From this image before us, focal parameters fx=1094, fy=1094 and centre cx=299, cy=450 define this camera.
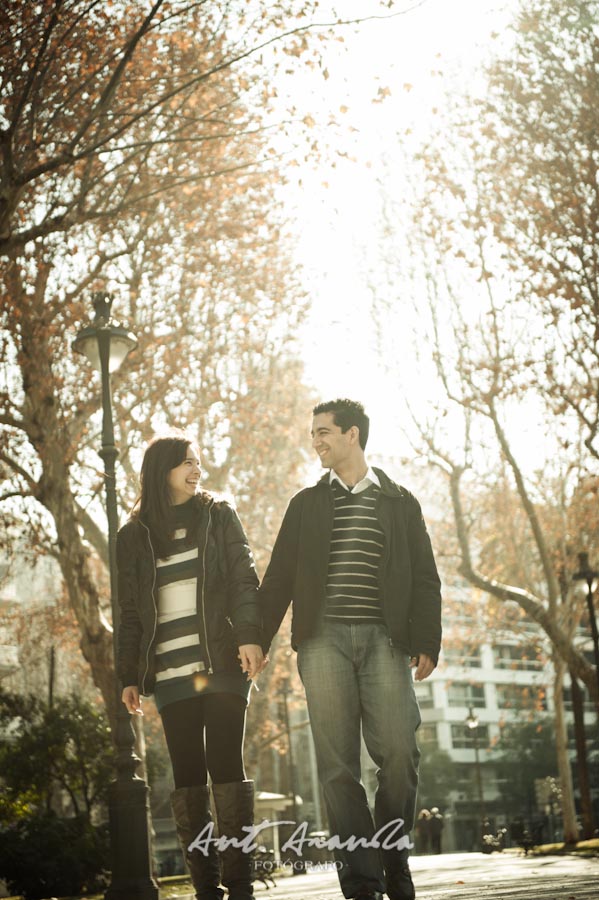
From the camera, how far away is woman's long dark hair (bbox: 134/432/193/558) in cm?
512

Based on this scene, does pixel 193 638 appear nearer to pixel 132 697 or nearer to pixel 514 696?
pixel 132 697

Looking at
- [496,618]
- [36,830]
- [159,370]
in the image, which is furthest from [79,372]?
[496,618]

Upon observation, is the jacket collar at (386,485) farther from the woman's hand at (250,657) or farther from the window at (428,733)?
the window at (428,733)

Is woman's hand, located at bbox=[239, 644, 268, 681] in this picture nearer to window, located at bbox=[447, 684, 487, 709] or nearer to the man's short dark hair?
the man's short dark hair

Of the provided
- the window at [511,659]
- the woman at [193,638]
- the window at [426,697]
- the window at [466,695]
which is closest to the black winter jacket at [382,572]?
the woman at [193,638]

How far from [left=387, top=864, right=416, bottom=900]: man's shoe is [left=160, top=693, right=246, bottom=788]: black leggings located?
814mm

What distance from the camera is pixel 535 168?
60.1 ft

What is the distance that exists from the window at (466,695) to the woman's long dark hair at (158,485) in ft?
245

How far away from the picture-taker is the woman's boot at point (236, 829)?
4547mm

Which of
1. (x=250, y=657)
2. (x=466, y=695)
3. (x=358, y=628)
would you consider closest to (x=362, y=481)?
(x=358, y=628)

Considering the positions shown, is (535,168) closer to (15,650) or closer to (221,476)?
(221,476)

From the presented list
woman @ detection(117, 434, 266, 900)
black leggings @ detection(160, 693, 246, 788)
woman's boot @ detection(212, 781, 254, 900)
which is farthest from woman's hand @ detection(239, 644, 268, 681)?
woman's boot @ detection(212, 781, 254, 900)

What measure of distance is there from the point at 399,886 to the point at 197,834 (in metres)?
0.94

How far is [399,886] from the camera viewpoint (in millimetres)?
4832
